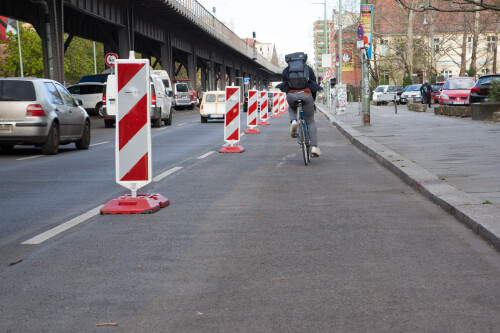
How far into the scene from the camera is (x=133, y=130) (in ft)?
24.6

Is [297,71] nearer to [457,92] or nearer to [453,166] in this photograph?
[453,166]

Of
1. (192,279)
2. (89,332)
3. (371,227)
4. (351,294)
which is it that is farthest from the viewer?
(371,227)

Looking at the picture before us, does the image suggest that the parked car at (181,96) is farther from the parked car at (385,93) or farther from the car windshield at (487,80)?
the car windshield at (487,80)

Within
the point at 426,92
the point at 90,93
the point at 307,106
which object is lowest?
the point at 307,106

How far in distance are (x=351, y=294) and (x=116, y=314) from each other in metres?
1.36

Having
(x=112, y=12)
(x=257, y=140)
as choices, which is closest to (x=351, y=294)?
(x=257, y=140)

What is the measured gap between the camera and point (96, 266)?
503cm

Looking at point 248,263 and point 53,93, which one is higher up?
point 53,93

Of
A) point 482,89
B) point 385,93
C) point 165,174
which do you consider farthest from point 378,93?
point 165,174

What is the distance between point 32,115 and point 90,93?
947 inches

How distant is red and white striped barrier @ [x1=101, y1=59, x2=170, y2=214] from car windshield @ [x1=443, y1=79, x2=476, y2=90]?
31.2m

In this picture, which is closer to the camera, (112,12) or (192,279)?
(192,279)

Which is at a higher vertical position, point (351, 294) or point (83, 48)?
point (83, 48)

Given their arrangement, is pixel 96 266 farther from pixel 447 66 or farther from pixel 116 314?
pixel 447 66
